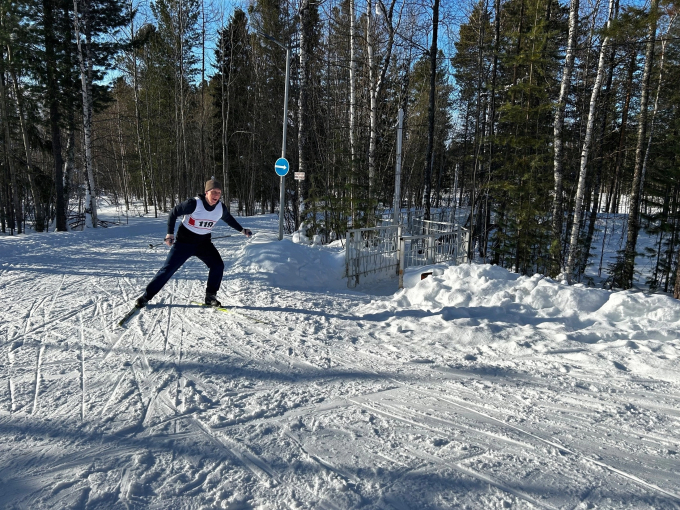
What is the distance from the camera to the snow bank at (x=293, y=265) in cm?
792

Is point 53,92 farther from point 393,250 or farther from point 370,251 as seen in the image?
point 393,250

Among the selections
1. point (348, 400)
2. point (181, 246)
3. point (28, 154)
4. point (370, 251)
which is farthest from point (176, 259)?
point (28, 154)

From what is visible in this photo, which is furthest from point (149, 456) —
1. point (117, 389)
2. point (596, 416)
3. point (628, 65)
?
point (628, 65)

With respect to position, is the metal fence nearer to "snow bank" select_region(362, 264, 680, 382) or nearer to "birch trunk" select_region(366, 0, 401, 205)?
"snow bank" select_region(362, 264, 680, 382)

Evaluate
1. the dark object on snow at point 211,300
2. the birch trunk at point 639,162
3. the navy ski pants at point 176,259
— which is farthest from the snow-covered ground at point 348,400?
the birch trunk at point 639,162

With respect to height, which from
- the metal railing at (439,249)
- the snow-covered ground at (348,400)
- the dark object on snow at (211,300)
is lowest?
the snow-covered ground at (348,400)

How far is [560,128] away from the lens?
41.8 feet

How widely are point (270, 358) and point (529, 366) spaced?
271cm

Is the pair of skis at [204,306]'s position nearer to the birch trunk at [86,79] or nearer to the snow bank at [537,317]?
the snow bank at [537,317]

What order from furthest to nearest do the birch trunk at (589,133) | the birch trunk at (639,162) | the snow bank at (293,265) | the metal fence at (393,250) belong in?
1. the birch trunk at (639,162)
2. the birch trunk at (589,133)
3. the metal fence at (393,250)
4. the snow bank at (293,265)

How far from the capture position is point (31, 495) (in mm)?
2188

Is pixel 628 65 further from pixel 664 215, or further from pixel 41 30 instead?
pixel 41 30

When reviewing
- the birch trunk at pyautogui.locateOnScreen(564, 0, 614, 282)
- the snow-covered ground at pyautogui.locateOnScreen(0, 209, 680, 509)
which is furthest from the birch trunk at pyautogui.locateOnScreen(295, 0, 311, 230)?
the snow-covered ground at pyautogui.locateOnScreen(0, 209, 680, 509)

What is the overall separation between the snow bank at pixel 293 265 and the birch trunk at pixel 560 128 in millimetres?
8130
